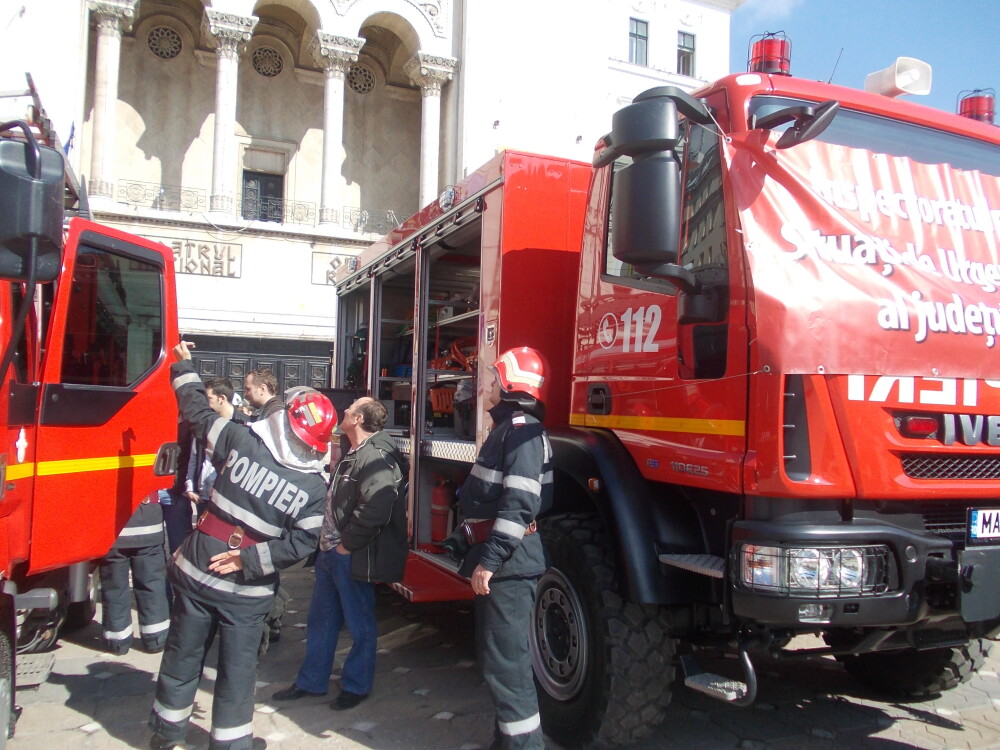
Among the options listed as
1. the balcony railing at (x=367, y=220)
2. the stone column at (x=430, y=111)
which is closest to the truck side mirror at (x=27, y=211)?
the stone column at (x=430, y=111)

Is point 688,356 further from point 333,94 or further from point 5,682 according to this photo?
point 333,94

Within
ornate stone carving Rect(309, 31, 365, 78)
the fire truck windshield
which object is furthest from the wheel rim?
ornate stone carving Rect(309, 31, 365, 78)

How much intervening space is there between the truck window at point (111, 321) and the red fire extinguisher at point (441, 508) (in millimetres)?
2038

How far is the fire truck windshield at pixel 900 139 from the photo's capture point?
11.0 ft

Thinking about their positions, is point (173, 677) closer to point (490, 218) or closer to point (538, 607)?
point (538, 607)

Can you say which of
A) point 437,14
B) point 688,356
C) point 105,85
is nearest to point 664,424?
point 688,356

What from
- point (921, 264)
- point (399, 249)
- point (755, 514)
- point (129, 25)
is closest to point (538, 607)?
point (755, 514)

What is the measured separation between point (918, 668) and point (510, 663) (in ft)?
7.70

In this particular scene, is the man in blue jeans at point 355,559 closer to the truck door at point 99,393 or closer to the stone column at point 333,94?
the truck door at point 99,393

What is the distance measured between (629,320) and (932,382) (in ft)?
4.24

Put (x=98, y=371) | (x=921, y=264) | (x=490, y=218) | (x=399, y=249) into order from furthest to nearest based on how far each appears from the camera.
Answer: (x=399, y=249) < (x=490, y=218) < (x=98, y=371) < (x=921, y=264)

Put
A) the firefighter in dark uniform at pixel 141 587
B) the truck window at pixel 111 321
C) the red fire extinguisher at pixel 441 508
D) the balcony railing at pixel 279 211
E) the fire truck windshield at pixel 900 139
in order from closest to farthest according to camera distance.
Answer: the fire truck windshield at pixel 900 139 → the truck window at pixel 111 321 → the firefighter in dark uniform at pixel 141 587 → the red fire extinguisher at pixel 441 508 → the balcony railing at pixel 279 211

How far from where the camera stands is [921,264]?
3.25 metres

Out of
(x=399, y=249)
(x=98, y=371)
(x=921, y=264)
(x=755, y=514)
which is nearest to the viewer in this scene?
(x=755, y=514)
